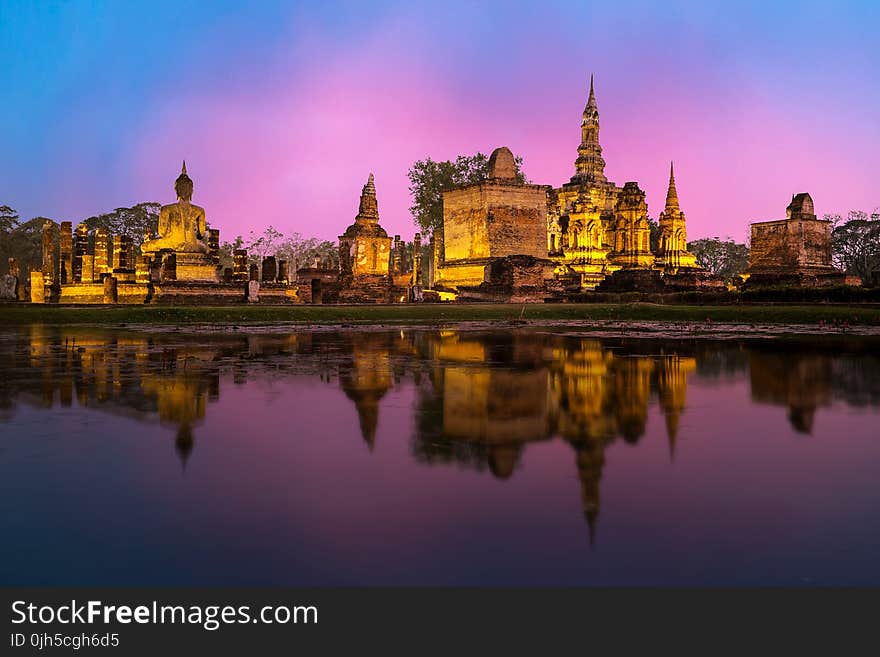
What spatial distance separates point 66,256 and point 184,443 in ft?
105

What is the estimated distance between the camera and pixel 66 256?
32.9 m

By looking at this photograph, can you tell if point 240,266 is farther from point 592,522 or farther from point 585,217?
point 592,522

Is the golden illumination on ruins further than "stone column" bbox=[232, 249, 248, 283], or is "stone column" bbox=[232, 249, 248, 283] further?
"stone column" bbox=[232, 249, 248, 283]

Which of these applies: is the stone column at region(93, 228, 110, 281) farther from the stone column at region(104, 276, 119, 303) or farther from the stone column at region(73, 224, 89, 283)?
the stone column at region(104, 276, 119, 303)

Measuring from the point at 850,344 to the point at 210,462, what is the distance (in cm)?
1108

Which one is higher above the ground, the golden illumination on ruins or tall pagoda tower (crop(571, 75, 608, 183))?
tall pagoda tower (crop(571, 75, 608, 183))

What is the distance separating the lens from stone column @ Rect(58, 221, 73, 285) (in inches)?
1275

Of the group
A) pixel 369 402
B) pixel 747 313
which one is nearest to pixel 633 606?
pixel 369 402

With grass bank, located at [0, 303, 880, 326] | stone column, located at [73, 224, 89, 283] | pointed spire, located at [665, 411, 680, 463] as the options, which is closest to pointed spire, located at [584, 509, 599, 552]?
pointed spire, located at [665, 411, 680, 463]

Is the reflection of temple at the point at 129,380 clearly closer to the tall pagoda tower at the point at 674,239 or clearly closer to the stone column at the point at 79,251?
the stone column at the point at 79,251

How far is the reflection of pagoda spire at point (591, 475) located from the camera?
3.23 m

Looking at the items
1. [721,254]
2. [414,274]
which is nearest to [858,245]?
[721,254]

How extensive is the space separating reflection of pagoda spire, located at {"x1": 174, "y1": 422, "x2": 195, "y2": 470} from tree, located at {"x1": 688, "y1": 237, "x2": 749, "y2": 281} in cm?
9301

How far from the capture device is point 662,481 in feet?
12.5
